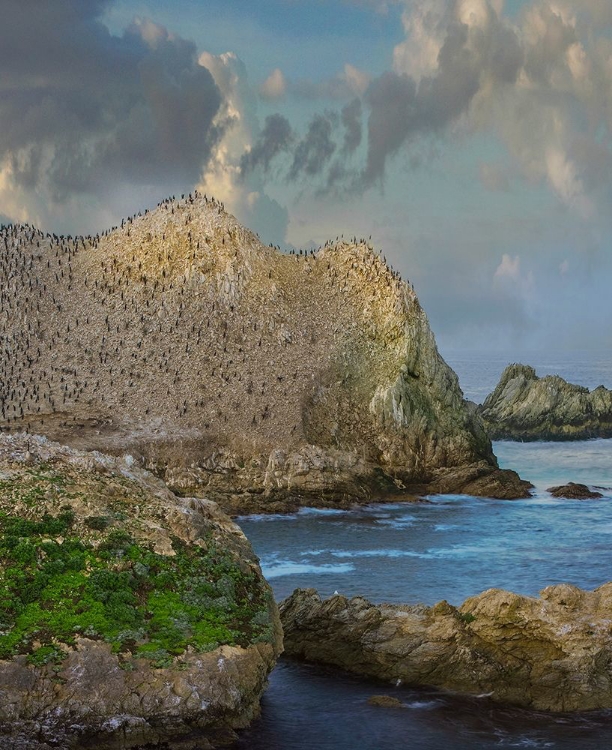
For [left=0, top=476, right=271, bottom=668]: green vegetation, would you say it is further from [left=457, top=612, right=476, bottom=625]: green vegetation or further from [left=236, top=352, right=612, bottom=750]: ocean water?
[left=457, top=612, right=476, bottom=625]: green vegetation

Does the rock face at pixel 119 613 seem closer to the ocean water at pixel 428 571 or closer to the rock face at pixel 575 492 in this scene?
the ocean water at pixel 428 571

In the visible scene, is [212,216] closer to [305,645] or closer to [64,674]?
[305,645]

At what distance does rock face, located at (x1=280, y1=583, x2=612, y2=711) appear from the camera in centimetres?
3291

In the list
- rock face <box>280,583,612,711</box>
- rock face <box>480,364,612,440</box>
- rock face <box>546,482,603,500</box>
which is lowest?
rock face <box>280,583,612,711</box>

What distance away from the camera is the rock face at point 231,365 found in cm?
7606

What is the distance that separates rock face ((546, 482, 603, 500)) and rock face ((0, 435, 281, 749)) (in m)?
47.7

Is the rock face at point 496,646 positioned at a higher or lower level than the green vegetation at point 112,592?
lower

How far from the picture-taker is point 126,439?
76.9 metres

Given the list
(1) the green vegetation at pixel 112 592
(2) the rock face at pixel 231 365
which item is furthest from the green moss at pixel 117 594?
(2) the rock face at pixel 231 365

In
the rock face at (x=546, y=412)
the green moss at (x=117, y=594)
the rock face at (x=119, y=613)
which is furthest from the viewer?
the rock face at (x=546, y=412)

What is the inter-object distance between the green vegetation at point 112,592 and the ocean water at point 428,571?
12.5 feet

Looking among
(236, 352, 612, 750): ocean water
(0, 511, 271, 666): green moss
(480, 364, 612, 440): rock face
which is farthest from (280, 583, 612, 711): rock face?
(480, 364, 612, 440): rock face

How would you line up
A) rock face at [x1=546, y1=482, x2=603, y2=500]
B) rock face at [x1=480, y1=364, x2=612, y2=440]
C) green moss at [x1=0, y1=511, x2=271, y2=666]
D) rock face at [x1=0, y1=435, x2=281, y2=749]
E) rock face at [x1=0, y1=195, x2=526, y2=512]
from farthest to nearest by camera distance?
1. rock face at [x1=480, y1=364, x2=612, y2=440]
2. rock face at [x1=546, y1=482, x2=603, y2=500]
3. rock face at [x1=0, y1=195, x2=526, y2=512]
4. green moss at [x1=0, y1=511, x2=271, y2=666]
5. rock face at [x1=0, y1=435, x2=281, y2=749]

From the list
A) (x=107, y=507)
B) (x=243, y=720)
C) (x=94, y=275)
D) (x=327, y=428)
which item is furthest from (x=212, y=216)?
(x=243, y=720)
